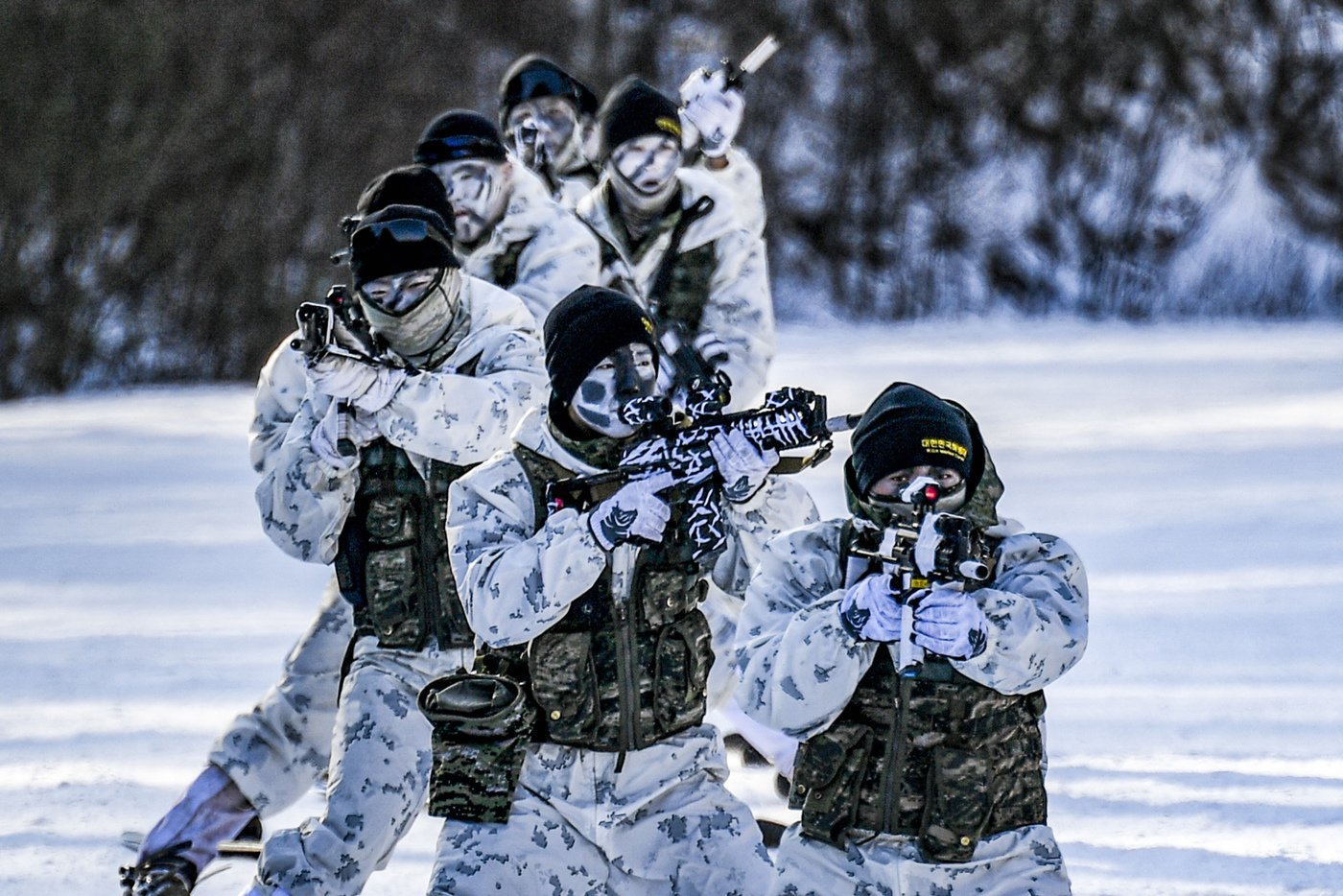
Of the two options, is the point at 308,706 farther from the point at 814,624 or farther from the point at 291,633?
the point at 291,633

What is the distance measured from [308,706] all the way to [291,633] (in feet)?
9.87

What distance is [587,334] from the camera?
4.28 meters

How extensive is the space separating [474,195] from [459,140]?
163 mm

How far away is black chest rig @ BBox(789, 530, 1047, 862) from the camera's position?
377 cm

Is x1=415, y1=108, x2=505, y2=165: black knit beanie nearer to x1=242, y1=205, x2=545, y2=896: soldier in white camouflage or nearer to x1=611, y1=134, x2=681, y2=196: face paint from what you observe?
x1=611, y1=134, x2=681, y2=196: face paint

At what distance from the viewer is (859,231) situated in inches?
918

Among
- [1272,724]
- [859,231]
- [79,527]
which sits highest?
[1272,724]

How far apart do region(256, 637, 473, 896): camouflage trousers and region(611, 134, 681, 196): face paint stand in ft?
6.92

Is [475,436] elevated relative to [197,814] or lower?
elevated

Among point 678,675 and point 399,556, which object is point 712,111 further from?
point 678,675

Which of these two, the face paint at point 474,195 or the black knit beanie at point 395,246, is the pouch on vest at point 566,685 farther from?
the face paint at point 474,195

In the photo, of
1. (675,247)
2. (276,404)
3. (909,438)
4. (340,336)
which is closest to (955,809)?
(909,438)

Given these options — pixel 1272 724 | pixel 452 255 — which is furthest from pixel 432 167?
pixel 1272 724

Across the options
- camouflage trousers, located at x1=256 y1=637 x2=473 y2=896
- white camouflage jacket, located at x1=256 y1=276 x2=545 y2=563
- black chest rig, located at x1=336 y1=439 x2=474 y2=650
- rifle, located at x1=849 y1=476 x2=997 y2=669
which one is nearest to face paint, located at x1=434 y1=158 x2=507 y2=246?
white camouflage jacket, located at x1=256 y1=276 x2=545 y2=563
